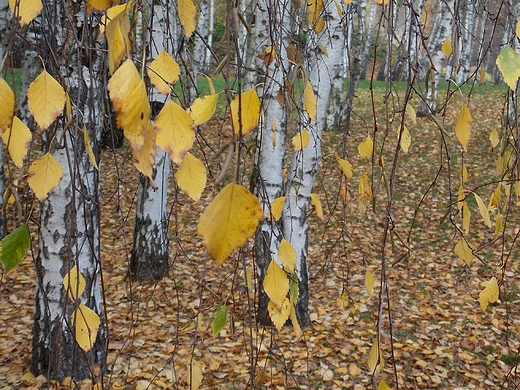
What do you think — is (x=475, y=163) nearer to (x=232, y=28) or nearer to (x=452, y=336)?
(x=452, y=336)

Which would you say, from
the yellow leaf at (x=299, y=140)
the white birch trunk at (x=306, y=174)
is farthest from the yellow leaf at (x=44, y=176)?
the white birch trunk at (x=306, y=174)

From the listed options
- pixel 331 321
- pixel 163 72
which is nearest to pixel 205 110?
pixel 163 72

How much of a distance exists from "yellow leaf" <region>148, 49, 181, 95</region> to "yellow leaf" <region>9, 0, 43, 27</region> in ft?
0.62

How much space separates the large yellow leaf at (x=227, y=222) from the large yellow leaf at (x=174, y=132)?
0.14 m

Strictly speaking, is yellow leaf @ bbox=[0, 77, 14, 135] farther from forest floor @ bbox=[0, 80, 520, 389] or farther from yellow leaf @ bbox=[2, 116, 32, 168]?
forest floor @ bbox=[0, 80, 520, 389]

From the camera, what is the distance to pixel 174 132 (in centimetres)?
59

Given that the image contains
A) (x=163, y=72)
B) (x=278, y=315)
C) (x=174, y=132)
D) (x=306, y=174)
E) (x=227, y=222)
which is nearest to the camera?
(x=227, y=222)

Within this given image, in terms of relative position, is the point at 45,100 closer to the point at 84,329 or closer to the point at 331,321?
the point at 84,329

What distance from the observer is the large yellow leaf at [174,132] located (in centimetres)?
58

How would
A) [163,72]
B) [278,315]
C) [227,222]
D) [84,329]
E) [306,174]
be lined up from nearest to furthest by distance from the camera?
[227,222]
[163,72]
[84,329]
[278,315]
[306,174]

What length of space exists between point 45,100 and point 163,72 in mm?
164

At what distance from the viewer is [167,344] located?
3.18m

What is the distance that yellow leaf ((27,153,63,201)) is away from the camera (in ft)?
2.53

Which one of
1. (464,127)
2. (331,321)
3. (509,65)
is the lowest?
(331,321)
